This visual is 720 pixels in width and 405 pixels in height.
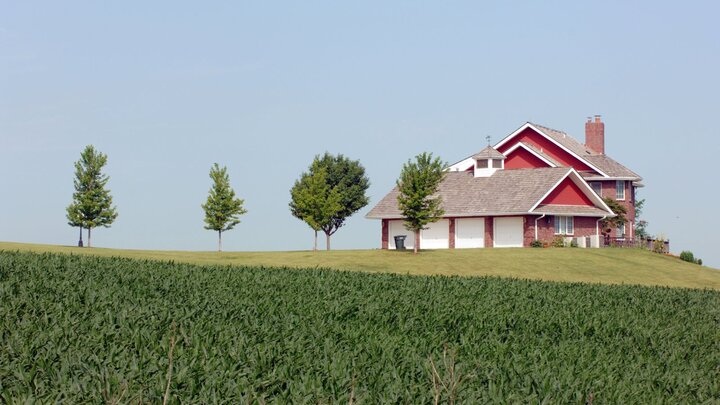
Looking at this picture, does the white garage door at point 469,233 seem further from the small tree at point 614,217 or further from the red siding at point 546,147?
the small tree at point 614,217

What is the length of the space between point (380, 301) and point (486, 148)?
51613 mm

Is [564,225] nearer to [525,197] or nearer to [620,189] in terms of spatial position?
[525,197]

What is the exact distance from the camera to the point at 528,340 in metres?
16.9

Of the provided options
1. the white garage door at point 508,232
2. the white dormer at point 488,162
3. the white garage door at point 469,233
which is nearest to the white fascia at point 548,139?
the white dormer at point 488,162

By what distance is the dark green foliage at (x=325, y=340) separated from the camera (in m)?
10.1

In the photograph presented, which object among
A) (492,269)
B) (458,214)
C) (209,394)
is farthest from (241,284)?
(458,214)

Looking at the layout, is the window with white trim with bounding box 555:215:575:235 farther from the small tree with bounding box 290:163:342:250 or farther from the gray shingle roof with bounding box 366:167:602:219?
the small tree with bounding box 290:163:342:250

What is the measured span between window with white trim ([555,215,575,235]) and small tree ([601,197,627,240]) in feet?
20.9

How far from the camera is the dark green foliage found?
10109 millimetres

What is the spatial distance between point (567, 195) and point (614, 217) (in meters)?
7.55

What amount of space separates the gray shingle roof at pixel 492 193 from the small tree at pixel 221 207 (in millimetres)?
13743

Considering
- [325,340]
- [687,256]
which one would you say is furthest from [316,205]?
[325,340]

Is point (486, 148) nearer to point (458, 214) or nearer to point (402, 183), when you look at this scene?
point (458, 214)

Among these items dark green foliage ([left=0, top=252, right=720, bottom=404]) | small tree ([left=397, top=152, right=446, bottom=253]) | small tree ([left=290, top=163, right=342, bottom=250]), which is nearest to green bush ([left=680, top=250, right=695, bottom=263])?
small tree ([left=397, top=152, right=446, bottom=253])
